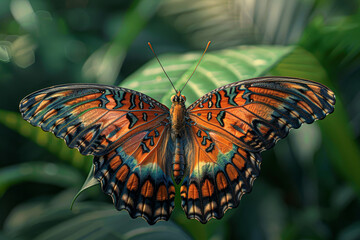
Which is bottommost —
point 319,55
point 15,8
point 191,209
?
point 191,209

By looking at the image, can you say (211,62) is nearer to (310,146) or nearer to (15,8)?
(310,146)

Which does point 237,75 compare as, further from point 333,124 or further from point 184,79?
point 333,124

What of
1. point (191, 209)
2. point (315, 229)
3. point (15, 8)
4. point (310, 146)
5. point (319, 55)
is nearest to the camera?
point (191, 209)

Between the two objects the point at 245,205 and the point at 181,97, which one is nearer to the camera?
the point at 181,97

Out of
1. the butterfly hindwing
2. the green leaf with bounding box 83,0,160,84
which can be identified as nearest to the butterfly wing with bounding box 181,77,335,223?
the butterfly hindwing

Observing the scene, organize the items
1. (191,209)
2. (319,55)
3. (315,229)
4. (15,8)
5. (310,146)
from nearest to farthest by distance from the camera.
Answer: (191,209) → (319,55) → (315,229) → (310,146) → (15,8)

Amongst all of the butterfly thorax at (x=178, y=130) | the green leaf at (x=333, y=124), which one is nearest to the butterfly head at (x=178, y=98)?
the butterfly thorax at (x=178, y=130)

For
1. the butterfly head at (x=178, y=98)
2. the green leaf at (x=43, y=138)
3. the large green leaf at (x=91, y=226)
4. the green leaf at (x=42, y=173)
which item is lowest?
the large green leaf at (x=91, y=226)

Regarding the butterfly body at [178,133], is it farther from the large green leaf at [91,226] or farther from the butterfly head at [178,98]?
the large green leaf at [91,226]

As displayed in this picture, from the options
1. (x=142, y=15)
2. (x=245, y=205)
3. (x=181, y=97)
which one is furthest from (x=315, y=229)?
(x=142, y=15)
